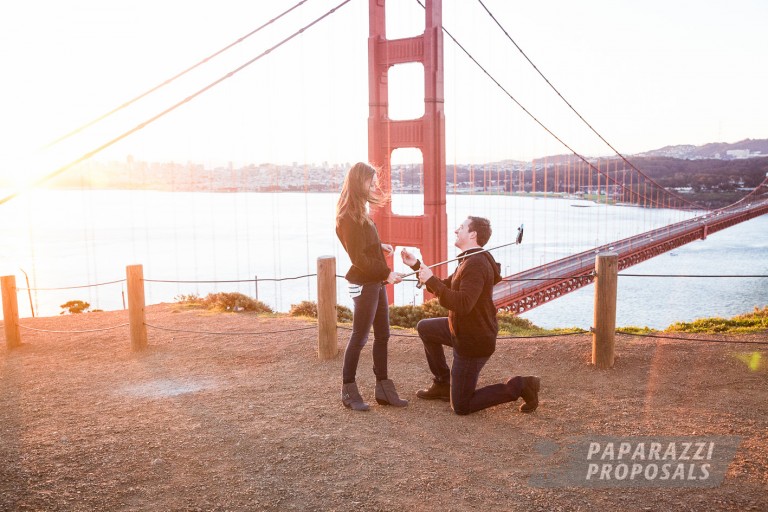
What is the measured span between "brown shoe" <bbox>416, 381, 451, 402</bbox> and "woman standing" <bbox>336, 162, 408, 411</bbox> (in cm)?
21

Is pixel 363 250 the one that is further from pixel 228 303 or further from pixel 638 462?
pixel 228 303

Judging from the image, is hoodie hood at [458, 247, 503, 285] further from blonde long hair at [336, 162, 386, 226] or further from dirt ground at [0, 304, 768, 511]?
dirt ground at [0, 304, 768, 511]

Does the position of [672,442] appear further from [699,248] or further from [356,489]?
[699,248]

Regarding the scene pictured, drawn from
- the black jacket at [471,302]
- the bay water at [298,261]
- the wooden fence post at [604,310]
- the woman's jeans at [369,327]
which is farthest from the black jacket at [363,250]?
the bay water at [298,261]

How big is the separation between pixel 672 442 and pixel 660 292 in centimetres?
5848

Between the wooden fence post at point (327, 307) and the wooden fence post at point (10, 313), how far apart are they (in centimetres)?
398

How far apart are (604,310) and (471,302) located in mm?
1946

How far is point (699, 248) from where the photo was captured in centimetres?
8012

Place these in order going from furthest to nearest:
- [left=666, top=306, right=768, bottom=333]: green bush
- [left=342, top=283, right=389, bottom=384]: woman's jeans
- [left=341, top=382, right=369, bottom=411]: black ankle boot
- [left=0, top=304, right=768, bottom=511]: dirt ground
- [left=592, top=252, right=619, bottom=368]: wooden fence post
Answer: [left=666, top=306, right=768, bottom=333]: green bush → [left=592, top=252, right=619, bottom=368]: wooden fence post → [left=341, top=382, right=369, bottom=411]: black ankle boot → [left=342, top=283, right=389, bottom=384]: woman's jeans → [left=0, top=304, right=768, bottom=511]: dirt ground

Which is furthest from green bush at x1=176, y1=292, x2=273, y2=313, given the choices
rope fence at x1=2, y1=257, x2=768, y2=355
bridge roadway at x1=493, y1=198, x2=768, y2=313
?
bridge roadway at x1=493, y1=198, x2=768, y2=313

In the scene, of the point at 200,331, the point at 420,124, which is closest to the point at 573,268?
the point at 420,124

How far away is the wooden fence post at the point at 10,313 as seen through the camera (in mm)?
7211

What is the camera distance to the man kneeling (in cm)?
387

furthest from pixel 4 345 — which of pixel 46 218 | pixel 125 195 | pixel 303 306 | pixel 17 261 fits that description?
pixel 125 195
